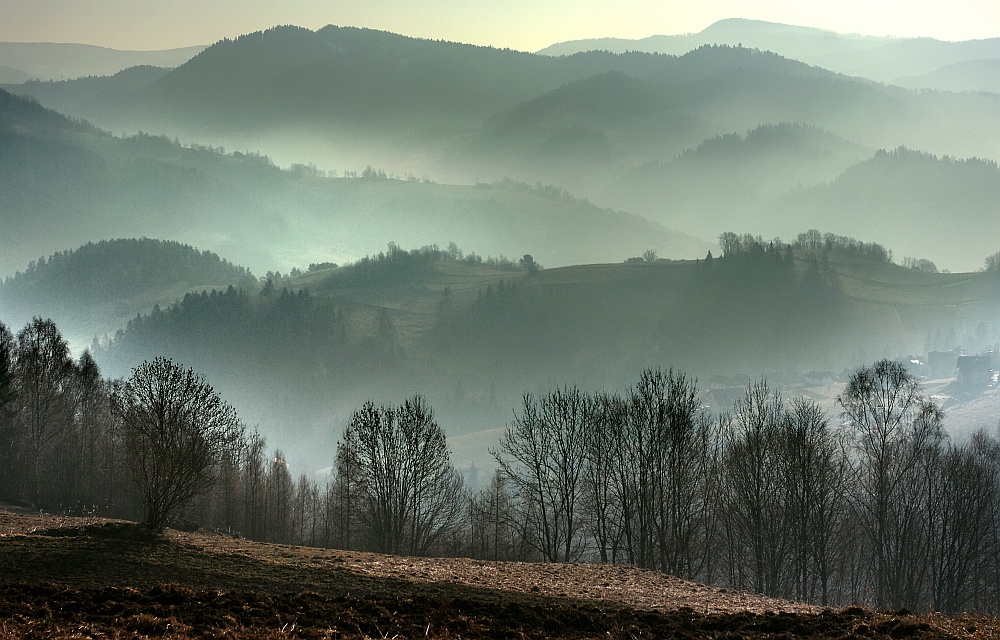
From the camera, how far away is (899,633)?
1067 inches

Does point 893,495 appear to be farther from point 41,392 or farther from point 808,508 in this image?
point 41,392

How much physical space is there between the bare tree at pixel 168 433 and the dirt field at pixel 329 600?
111 inches

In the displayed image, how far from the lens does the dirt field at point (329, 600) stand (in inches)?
985

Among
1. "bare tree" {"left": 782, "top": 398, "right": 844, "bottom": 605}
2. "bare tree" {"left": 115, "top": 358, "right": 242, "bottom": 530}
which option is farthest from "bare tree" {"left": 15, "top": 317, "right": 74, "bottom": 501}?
"bare tree" {"left": 782, "top": 398, "right": 844, "bottom": 605}

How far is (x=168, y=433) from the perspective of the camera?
47.8 metres

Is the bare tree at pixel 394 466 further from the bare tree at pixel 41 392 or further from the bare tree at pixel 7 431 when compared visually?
the bare tree at pixel 41 392

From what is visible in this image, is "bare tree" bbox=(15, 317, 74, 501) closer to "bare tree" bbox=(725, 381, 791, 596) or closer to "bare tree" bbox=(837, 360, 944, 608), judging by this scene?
"bare tree" bbox=(725, 381, 791, 596)

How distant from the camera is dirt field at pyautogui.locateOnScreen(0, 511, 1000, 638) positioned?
25031 millimetres

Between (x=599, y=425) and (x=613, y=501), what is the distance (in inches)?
298

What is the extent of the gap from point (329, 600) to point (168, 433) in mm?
23399

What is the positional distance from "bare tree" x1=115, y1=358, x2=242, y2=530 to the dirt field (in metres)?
2.81

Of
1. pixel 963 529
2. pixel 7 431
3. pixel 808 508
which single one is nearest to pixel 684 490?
pixel 808 508

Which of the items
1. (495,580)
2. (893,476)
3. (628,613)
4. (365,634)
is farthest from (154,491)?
(893,476)

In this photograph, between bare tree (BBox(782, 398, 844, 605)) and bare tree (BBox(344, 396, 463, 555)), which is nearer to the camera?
bare tree (BBox(782, 398, 844, 605))
